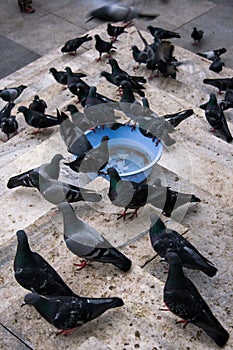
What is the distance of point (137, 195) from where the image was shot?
6.27m

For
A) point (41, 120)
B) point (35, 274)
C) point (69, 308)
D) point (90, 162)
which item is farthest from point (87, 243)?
point (41, 120)

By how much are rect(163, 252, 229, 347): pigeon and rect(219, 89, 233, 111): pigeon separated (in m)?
4.00

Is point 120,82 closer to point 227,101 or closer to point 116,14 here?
point 116,14

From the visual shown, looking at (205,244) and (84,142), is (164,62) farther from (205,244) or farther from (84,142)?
(205,244)

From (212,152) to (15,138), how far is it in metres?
2.50

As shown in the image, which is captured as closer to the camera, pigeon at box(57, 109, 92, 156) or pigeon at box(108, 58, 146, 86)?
pigeon at box(57, 109, 92, 156)

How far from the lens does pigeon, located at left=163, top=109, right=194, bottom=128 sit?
A: 774 cm

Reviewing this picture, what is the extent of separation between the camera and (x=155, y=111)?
834cm

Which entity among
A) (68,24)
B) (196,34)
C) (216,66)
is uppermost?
(216,66)

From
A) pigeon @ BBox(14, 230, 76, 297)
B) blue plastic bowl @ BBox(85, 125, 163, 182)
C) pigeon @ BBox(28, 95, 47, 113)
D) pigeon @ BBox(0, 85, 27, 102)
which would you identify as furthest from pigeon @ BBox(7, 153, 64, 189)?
pigeon @ BBox(0, 85, 27, 102)

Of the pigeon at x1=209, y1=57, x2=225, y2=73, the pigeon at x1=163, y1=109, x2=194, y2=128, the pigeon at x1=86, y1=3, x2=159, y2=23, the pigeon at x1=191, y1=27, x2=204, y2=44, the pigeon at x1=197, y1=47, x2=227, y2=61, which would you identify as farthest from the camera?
the pigeon at x1=191, y1=27, x2=204, y2=44

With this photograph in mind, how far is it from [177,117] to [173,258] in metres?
2.83

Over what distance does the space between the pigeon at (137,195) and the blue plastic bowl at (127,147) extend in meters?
0.63

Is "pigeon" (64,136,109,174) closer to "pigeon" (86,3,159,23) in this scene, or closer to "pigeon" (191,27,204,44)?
"pigeon" (86,3,159,23)
